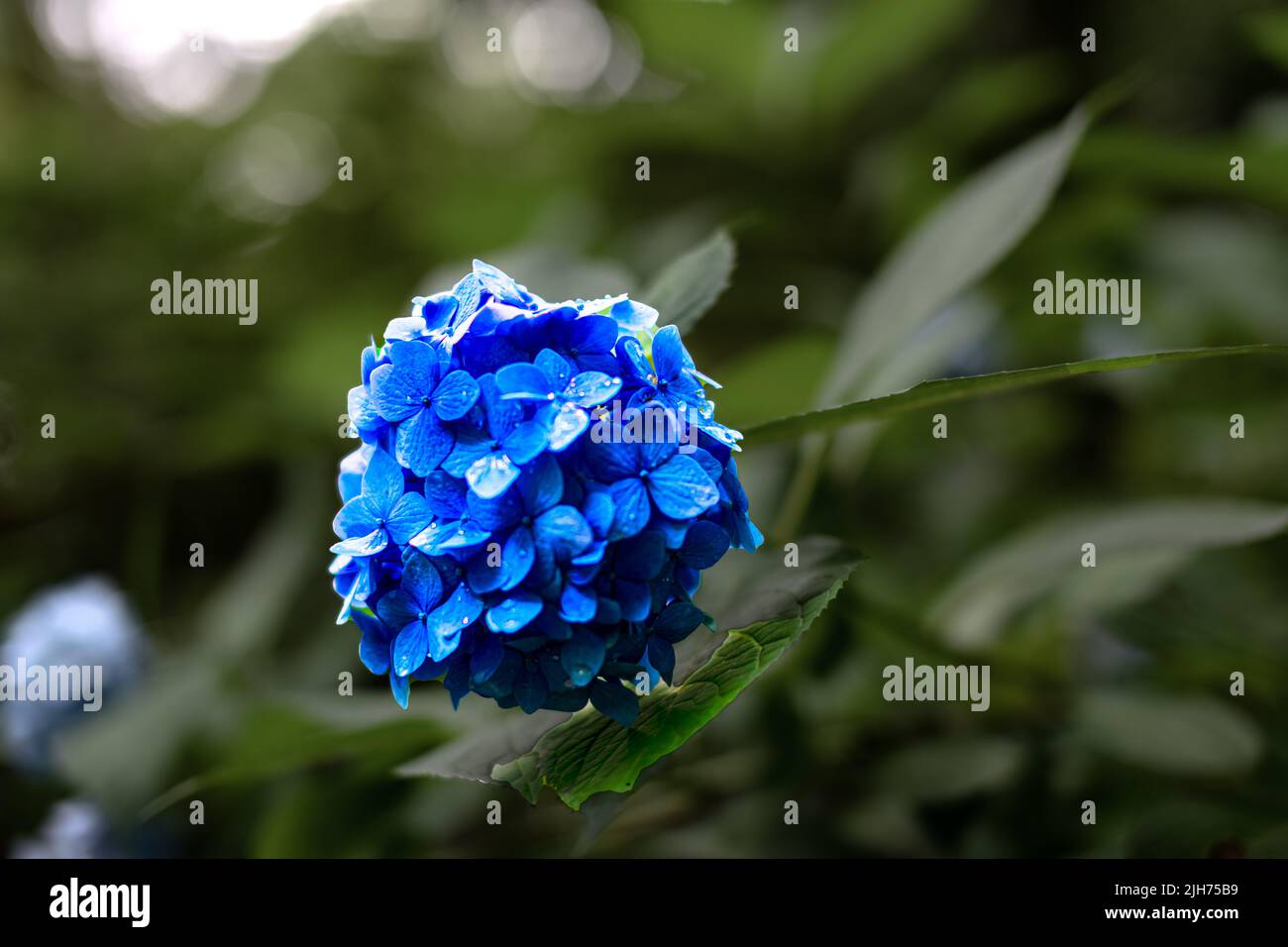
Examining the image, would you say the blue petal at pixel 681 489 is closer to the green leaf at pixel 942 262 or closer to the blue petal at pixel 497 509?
the blue petal at pixel 497 509

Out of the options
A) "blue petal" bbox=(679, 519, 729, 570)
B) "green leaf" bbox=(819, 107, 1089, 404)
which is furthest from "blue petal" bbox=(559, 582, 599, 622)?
"green leaf" bbox=(819, 107, 1089, 404)

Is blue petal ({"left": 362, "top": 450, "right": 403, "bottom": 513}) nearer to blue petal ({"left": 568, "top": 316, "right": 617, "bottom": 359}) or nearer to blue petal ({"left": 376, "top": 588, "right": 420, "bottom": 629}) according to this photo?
blue petal ({"left": 376, "top": 588, "right": 420, "bottom": 629})

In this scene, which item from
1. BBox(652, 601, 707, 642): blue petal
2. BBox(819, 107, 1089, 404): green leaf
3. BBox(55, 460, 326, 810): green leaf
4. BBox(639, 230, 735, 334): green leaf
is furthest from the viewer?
BBox(55, 460, 326, 810): green leaf

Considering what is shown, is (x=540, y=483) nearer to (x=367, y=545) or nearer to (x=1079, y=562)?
(x=367, y=545)

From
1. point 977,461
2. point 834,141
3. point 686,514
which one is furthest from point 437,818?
point 834,141

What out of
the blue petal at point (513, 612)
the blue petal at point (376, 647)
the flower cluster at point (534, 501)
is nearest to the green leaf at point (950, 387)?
the flower cluster at point (534, 501)

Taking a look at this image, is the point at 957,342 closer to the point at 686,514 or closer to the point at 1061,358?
the point at 1061,358
